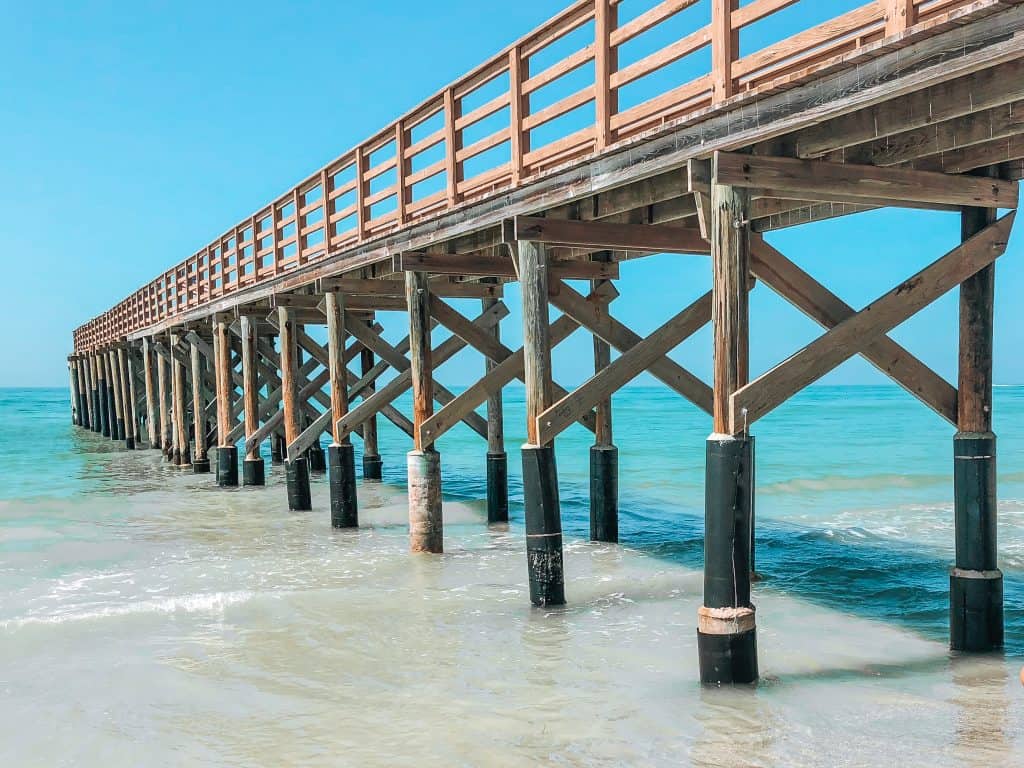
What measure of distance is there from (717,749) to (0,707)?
3994 mm

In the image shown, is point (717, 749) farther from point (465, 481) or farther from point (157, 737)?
point (465, 481)

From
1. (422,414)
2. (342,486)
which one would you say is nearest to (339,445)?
(342,486)

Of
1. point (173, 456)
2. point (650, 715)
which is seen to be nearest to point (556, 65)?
point (650, 715)

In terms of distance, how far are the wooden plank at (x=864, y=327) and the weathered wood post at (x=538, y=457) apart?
234cm

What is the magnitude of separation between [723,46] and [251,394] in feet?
38.3

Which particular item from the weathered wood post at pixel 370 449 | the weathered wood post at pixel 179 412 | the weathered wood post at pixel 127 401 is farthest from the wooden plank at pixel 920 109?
the weathered wood post at pixel 127 401

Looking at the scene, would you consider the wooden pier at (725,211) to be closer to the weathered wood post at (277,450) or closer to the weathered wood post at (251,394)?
the weathered wood post at (251,394)

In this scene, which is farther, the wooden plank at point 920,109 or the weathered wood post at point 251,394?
the weathered wood post at point 251,394

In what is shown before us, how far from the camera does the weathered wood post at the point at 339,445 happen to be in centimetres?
1175

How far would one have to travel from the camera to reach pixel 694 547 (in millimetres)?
10906

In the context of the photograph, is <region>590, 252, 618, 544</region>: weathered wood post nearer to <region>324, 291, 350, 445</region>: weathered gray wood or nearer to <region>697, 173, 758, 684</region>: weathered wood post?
<region>324, 291, 350, 445</region>: weathered gray wood

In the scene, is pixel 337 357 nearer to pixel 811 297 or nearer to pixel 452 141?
pixel 452 141

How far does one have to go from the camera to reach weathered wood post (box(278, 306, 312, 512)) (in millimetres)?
13406

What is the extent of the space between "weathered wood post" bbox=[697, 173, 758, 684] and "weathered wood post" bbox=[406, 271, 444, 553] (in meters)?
4.60
